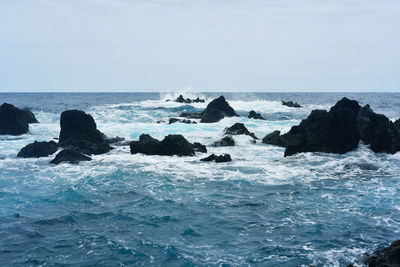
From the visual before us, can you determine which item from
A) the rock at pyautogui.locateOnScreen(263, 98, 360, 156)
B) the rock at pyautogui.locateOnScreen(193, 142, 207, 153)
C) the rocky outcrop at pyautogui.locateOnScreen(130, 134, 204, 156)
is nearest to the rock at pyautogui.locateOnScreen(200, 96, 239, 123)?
the rock at pyautogui.locateOnScreen(193, 142, 207, 153)

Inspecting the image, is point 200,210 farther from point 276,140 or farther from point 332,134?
point 276,140

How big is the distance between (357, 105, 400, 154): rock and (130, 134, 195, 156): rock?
10149 mm

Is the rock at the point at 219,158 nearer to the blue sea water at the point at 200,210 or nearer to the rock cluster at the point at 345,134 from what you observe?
the blue sea water at the point at 200,210

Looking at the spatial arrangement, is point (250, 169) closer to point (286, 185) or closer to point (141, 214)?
point (286, 185)

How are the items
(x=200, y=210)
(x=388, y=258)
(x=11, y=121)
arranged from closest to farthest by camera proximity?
(x=388, y=258)
(x=200, y=210)
(x=11, y=121)

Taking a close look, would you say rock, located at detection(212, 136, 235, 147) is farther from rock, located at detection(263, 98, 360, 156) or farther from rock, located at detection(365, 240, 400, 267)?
rock, located at detection(365, 240, 400, 267)

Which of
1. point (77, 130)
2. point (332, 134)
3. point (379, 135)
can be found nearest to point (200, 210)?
point (332, 134)

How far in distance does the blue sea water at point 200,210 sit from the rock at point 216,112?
21.0 m

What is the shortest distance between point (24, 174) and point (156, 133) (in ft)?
54.9

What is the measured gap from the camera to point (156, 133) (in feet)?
110

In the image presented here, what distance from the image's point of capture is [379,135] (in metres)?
20.7

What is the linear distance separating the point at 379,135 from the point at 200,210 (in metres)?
13.6

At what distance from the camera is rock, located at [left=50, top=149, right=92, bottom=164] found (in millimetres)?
20203

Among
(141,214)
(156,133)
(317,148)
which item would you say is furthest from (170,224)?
(156,133)
